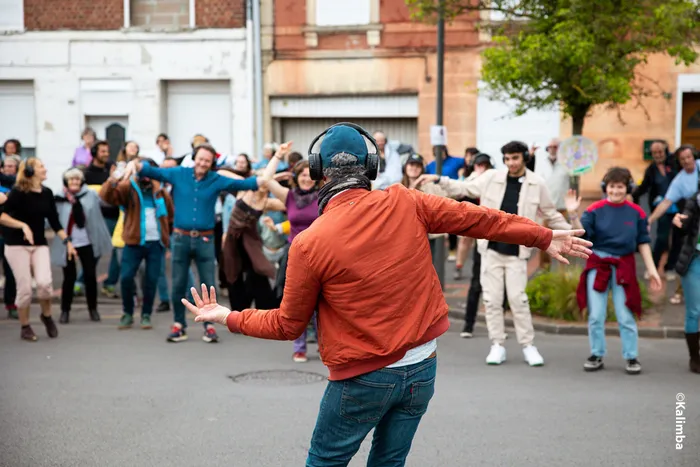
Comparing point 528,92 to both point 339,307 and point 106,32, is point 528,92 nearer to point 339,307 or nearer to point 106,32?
point 339,307

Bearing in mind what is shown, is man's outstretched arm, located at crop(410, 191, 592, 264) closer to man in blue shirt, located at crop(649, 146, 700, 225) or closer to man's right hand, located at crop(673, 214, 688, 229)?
man's right hand, located at crop(673, 214, 688, 229)

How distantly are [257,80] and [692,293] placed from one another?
47.8 feet

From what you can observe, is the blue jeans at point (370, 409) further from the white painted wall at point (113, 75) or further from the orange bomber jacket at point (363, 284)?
the white painted wall at point (113, 75)

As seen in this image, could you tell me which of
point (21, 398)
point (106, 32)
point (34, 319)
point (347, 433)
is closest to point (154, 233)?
point (34, 319)

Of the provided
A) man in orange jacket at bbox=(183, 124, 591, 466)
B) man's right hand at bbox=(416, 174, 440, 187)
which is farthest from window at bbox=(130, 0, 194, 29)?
man in orange jacket at bbox=(183, 124, 591, 466)

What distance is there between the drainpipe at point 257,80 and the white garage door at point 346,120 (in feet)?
2.26

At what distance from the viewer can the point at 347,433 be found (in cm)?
401

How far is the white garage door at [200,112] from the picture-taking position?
2231 cm

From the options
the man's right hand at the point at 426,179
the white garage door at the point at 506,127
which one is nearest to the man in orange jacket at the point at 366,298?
the man's right hand at the point at 426,179

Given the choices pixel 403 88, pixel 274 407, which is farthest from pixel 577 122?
pixel 403 88

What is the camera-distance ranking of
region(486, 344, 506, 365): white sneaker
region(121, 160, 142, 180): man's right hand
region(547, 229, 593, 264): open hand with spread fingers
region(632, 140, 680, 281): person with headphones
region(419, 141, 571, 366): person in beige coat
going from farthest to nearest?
region(632, 140, 680, 281): person with headphones
region(121, 160, 142, 180): man's right hand
region(486, 344, 506, 365): white sneaker
region(419, 141, 571, 366): person in beige coat
region(547, 229, 593, 264): open hand with spread fingers

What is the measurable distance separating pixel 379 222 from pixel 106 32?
19.7m

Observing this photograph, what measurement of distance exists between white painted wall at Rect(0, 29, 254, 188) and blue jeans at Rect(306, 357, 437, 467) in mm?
18220

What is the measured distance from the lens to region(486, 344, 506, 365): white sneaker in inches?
357
